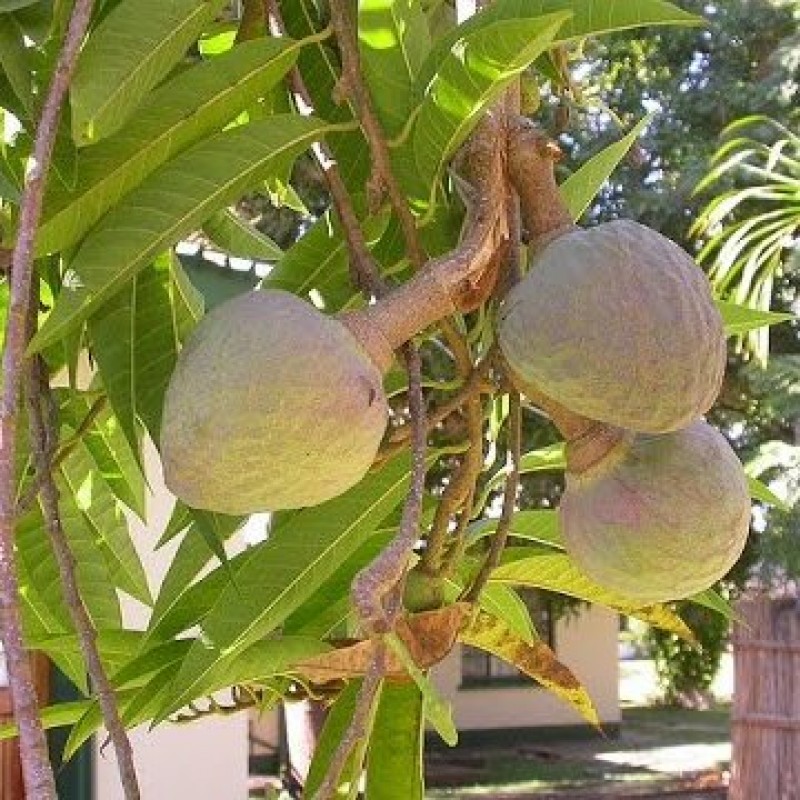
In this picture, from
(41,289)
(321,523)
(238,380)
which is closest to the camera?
(238,380)

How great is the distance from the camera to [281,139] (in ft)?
2.51

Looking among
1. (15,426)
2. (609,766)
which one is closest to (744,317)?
(15,426)

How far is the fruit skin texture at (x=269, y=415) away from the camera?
581mm

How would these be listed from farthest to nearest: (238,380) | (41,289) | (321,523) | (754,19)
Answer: (754,19) < (41,289) < (321,523) < (238,380)

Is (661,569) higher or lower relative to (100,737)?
higher

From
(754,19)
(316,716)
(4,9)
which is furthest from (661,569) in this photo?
(754,19)

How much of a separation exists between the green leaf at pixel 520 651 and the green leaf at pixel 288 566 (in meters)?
0.09

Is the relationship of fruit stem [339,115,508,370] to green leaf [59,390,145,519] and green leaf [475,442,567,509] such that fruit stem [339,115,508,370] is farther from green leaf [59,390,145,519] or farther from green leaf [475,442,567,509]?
green leaf [59,390,145,519]

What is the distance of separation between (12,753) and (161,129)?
3042mm

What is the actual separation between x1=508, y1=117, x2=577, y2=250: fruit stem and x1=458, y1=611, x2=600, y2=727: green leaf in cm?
23

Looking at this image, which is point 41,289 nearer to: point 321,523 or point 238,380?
point 321,523

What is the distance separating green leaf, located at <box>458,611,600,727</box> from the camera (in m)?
0.80

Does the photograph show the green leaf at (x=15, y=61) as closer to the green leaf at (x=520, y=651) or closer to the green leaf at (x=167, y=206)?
the green leaf at (x=167, y=206)

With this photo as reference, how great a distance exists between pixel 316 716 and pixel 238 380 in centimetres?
546
